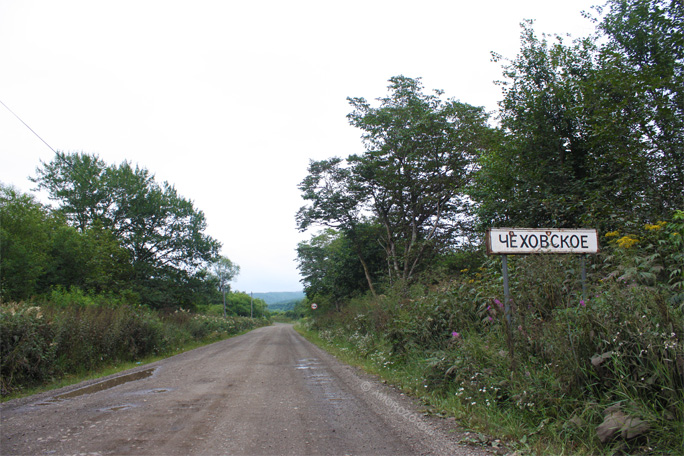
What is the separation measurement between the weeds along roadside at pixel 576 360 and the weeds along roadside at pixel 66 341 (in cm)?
751

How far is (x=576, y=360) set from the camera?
3967 mm

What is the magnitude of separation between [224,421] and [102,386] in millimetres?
4475

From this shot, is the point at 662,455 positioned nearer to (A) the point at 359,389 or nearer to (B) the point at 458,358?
(B) the point at 458,358

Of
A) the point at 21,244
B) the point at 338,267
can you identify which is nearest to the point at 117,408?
the point at 21,244

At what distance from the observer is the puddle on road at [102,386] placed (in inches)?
254

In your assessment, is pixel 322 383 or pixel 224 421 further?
pixel 322 383

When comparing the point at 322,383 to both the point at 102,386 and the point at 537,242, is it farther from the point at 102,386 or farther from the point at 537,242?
the point at 537,242

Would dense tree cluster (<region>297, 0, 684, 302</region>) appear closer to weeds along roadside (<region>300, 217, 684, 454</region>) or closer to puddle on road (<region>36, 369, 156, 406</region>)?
weeds along roadside (<region>300, 217, 684, 454</region>)

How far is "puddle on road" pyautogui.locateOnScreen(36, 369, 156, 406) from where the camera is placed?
21.2 feet

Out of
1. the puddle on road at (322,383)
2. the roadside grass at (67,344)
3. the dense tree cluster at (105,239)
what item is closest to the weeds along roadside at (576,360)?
the puddle on road at (322,383)

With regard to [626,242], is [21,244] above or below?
above

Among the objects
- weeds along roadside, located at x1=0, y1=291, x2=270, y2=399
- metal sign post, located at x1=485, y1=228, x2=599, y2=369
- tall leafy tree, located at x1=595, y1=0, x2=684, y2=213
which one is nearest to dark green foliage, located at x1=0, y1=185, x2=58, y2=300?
weeds along roadside, located at x1=0, y1=291, x2=270, y2=399

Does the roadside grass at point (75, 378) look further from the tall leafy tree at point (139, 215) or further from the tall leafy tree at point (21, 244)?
the tall leafy tree at point (139, 215)

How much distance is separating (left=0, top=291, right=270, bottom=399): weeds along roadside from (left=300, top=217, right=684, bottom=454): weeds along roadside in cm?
751
